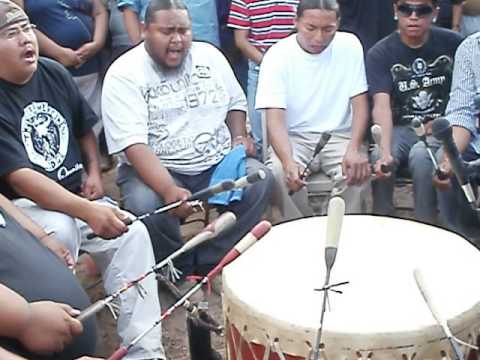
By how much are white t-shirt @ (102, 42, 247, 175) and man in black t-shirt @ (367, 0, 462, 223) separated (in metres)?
0.84

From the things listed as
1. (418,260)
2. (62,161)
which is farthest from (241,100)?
(418,260)

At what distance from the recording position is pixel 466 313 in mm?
2490

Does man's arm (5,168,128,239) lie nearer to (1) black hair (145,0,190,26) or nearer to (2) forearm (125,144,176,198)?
(2) forearm (125,144,176,198)

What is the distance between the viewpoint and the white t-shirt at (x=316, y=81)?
4.66 m

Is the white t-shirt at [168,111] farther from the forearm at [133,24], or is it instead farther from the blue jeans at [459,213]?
the blue jeans at [459,213]

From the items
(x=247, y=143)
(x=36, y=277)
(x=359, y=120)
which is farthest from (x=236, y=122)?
(x=36, y=277)

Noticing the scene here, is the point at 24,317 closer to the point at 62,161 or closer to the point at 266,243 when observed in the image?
the point at 266,243

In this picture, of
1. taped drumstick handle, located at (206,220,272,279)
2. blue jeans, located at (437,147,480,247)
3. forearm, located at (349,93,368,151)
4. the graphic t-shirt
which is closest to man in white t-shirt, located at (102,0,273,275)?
forearm, located at (349,93,368,151)

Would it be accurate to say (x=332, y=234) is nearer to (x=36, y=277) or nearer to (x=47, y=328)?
(x=47, y=328)

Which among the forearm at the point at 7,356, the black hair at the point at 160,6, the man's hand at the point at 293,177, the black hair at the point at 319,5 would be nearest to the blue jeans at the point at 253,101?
the man's hand at the point at 293,177

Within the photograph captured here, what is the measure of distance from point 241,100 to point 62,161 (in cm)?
117

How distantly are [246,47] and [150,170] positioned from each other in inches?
49.3

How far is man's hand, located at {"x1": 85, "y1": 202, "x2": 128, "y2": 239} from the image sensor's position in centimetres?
347

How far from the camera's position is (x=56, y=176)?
3814 millimetres
